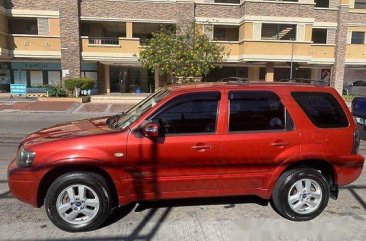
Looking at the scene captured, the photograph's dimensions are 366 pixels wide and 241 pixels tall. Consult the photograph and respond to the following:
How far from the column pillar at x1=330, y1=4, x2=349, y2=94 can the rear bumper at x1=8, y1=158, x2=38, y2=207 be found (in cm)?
2642

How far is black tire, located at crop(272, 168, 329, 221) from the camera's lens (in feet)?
13.8

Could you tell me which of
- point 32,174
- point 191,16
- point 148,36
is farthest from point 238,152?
point 148,36

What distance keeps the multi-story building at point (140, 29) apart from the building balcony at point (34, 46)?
0.06m

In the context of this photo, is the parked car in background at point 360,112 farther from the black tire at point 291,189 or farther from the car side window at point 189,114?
the car side window at point 189,114

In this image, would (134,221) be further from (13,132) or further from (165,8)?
(165,8)

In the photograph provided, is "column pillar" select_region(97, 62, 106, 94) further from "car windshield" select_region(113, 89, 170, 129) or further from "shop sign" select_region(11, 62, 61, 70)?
"car windshield" select_region(113, 89, 170, 129)

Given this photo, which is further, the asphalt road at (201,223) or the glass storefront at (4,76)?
the glass storefront at (4,76)

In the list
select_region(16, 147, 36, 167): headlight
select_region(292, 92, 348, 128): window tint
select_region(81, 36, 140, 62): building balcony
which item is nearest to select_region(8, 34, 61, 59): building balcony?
select_region(81, 36, 140, 62): building balcony

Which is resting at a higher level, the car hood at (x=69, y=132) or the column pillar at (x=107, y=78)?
the column pillar at (x=107, y=78)

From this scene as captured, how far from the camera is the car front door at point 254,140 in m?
4.07

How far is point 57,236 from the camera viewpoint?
377cm

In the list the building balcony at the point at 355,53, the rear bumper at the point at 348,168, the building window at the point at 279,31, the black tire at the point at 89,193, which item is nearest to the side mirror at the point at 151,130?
the black tire at the point at 89,193

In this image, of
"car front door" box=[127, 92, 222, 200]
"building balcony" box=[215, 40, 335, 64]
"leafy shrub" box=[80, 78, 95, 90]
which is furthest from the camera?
"building balcony" box=[215, 40, 335, 64]

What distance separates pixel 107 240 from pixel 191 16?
73.4 feet
